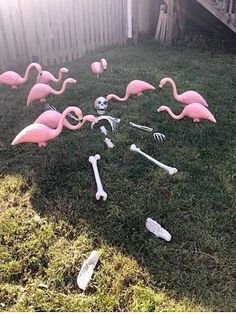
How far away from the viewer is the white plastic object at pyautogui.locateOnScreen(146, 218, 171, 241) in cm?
324

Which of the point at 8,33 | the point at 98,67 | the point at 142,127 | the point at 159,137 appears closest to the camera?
the point at 159,137

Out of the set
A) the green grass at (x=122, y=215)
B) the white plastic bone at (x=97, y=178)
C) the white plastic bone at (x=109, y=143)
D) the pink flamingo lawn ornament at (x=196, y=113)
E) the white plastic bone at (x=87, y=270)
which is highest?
the pink flamingo lawn ornament at (x=196, y=113)

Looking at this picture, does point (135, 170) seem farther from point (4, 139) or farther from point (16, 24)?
point (16, 24)

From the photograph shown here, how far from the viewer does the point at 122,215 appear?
136 inches

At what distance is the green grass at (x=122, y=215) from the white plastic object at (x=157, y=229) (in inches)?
1.9

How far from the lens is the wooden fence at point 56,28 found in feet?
21.2

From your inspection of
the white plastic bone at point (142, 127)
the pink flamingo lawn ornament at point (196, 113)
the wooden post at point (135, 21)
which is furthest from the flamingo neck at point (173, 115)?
the wooden post at point (135, 21)

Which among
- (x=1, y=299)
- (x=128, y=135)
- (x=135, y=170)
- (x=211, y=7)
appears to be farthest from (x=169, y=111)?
(x=211, y=7)

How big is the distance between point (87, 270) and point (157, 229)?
2.25ft

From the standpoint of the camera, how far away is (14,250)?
3172 mm

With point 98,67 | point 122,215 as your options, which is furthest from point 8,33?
point 122,215

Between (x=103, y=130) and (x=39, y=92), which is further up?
(x=39, y=92)

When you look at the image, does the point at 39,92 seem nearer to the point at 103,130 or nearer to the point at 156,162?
the point at 103,130

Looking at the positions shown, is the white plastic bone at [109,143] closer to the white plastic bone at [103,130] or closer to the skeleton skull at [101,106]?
the white plastic bone at [103,130]
